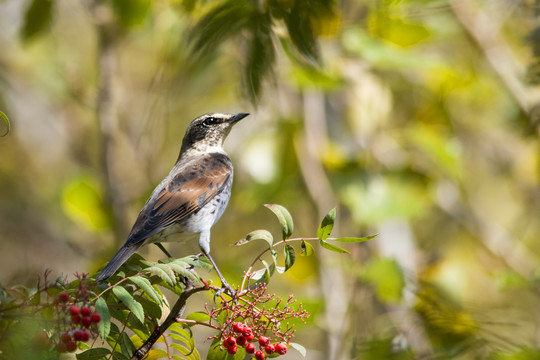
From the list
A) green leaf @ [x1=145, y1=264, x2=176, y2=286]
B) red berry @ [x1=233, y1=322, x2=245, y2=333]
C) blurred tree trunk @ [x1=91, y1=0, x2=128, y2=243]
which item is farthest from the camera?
blurred tree trunk @ [x1=91, y1=0, x2=128, y2=243]

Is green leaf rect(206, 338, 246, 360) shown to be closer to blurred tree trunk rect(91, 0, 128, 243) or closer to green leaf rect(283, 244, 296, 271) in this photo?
green leaf rect(283, 244, 296, 271)

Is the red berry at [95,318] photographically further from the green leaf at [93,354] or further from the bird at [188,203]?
the bird at [188,203]

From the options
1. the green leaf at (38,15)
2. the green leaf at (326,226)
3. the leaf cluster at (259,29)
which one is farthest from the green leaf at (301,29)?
the green leaf at (38,15)

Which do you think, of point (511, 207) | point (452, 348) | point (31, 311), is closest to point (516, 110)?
point (511, 207)

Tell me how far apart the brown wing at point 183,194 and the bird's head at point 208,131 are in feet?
1.35

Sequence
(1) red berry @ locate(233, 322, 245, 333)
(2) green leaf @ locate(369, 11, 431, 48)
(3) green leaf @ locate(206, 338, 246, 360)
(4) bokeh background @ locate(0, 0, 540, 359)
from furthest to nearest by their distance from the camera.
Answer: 1. (4) bokeh background @ locate(0, 0, 540, 359)
2. (2) green leaf @ locate(369, 11, 431, 48)
3. (3) green leaf @ locate(206, 338, 246, 360)
4. (1) red berry @ locate(233, 322, 245, 333)

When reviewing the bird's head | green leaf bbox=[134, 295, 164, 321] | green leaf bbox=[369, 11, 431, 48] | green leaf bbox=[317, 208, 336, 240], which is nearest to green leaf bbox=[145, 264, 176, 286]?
green leaf bbox=[134, 295, 164, 321]

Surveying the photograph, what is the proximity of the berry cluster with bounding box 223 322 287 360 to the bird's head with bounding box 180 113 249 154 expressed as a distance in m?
2.65

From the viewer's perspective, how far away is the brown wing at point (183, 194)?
11.0 ft

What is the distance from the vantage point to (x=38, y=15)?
2.62 m

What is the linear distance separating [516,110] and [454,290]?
198cm

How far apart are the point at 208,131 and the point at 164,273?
2897 millimetres

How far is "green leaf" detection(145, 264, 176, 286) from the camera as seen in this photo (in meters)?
1.93

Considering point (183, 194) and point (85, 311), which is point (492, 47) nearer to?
point (183, 194)
